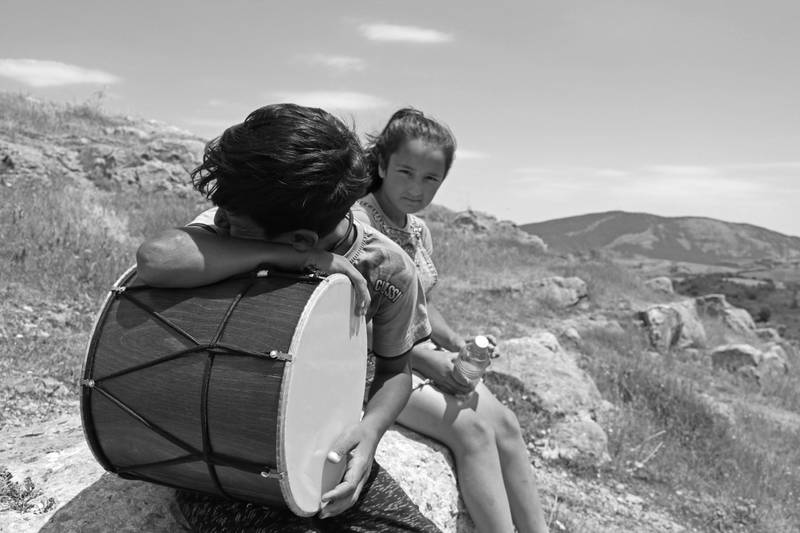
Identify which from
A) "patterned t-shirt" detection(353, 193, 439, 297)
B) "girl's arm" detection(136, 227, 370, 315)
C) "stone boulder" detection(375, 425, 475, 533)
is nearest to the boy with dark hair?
"girl's arm" detection(136, 227, 370, 315)

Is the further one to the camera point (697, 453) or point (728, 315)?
point (728, 315)

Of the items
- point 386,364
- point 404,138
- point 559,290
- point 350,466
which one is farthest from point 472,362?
point 559,290

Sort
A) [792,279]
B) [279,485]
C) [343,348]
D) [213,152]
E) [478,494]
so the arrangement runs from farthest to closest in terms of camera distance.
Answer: [792,279]
[478,494]
[343,348]
[213,152]
[279,485]

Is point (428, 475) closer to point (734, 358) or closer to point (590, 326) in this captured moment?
point (590, 326)

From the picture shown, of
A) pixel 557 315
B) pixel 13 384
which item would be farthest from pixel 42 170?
pixel 557 315

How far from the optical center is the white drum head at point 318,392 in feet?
5.59

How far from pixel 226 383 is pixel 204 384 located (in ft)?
0.21

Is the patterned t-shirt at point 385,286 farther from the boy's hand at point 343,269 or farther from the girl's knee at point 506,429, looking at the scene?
the girl's knee at point 506,429

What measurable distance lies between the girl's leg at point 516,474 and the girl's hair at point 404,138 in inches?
49.4

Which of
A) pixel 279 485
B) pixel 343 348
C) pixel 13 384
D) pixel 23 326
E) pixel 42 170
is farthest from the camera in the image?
pixel 42 170

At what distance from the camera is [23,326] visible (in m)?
4.80

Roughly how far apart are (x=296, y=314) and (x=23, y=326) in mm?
3935

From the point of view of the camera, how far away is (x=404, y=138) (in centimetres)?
324

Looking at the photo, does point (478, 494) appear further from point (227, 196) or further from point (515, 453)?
point (227, 196)
